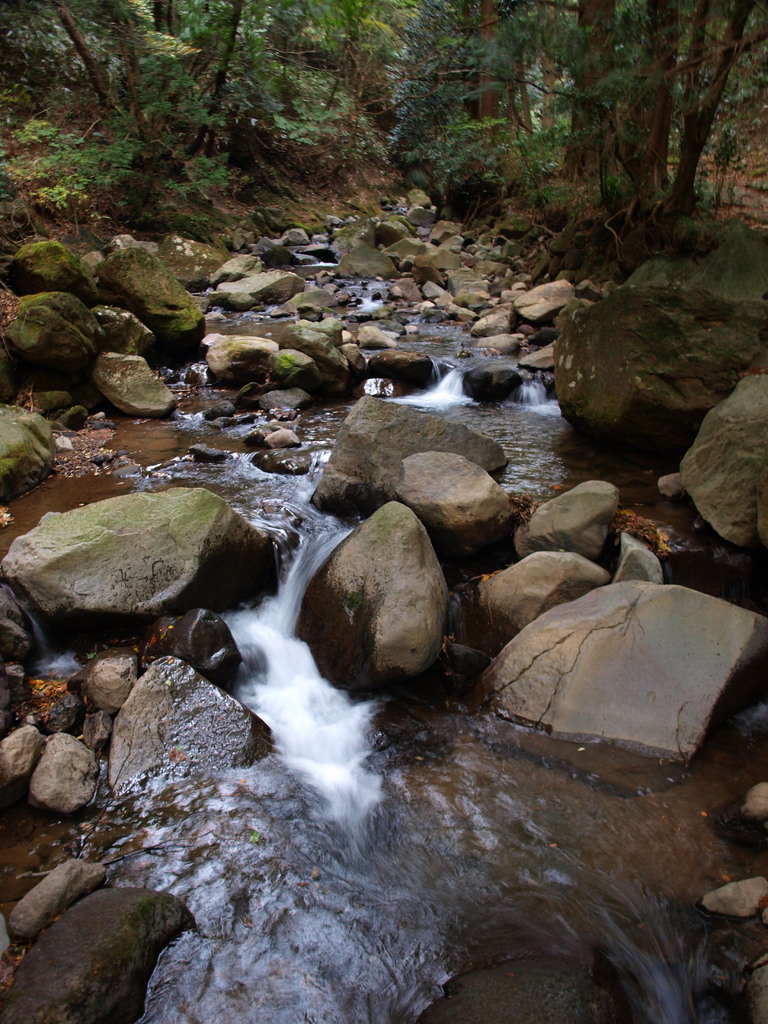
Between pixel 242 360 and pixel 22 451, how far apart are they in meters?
3.09

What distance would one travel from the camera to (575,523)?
4391 millimetres

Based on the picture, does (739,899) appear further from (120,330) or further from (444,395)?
(120,330)

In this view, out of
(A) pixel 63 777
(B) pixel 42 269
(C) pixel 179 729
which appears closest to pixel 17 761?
(A) pixel 63 777

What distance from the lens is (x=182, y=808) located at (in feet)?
10.2

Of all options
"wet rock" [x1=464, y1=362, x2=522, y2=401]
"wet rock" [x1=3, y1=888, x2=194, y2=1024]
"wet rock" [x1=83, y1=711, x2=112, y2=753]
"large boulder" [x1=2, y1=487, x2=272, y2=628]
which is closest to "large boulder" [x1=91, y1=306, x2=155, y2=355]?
"large boulder" [x1=2, y1=487, x2=272, y2=628]

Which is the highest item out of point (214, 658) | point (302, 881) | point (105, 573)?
point (105, 573)

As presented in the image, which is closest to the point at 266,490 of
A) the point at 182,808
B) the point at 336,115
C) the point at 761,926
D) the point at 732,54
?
the point at 182,808

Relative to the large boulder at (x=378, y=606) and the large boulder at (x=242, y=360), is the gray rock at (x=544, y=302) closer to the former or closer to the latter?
the large boulder at (x=242, y=360)

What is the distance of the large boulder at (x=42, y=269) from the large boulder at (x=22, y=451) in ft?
5.33

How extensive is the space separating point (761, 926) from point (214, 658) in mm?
2807

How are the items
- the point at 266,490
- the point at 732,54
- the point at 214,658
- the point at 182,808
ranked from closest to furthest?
the point at 182,808
the point at 214,658
the point at 266,490
the point at 732,54

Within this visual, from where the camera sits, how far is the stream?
2461 mm

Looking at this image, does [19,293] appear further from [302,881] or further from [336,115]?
[336,115]

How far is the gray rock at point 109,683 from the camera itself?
137 inches
